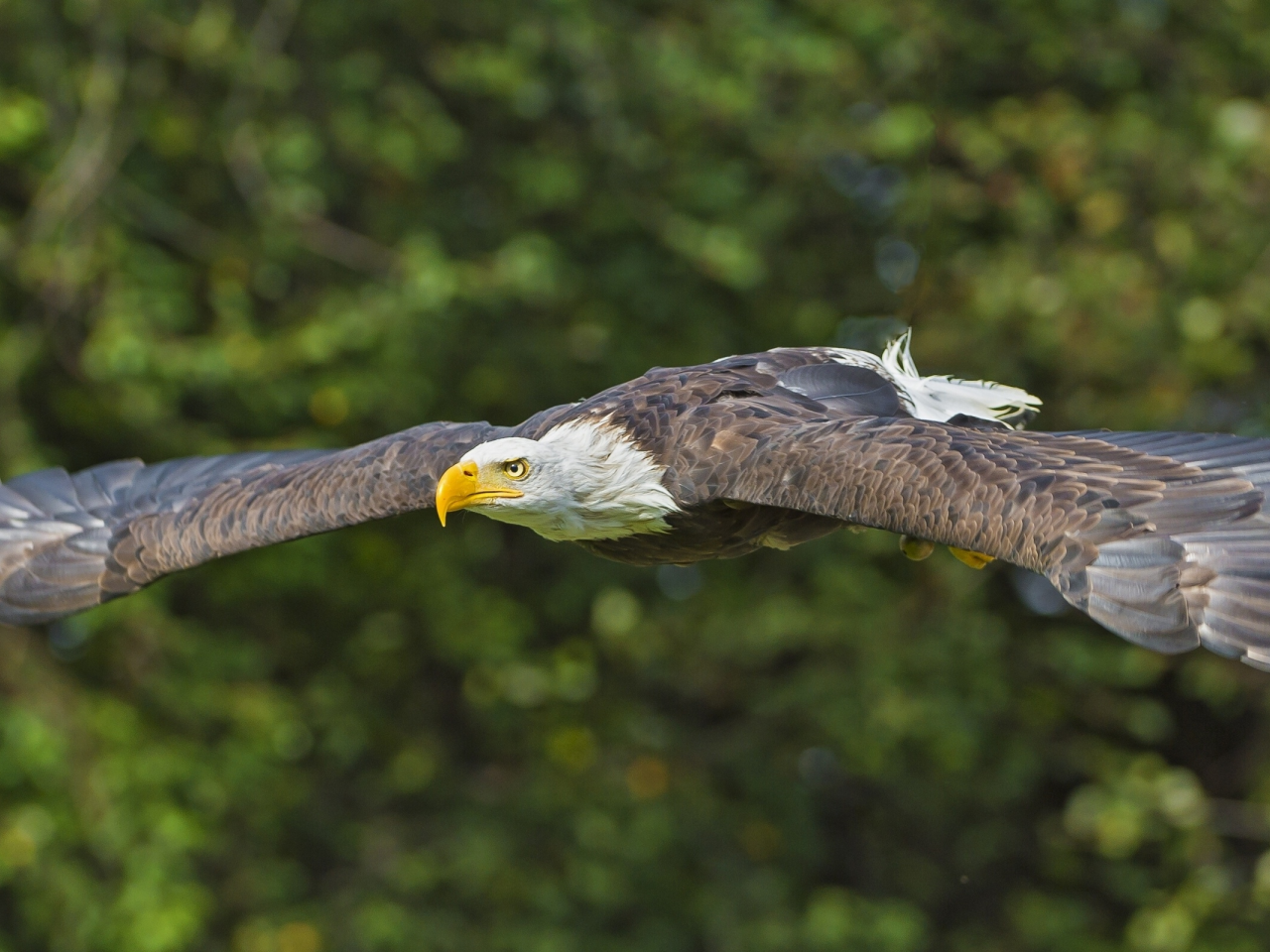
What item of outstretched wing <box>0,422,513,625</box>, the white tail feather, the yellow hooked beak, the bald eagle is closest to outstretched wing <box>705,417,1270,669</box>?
the bald eagle

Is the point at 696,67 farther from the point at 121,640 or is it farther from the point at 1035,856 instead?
the point at 1035,856

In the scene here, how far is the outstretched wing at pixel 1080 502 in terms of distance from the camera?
12.5 ft

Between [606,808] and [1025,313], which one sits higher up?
[1025,313]

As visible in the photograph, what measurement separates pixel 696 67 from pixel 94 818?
487 centimetres

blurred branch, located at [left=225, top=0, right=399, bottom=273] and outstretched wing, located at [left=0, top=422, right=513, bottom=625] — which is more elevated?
blurred branch, located at [left=225, top=0, right=399, bottom=273]

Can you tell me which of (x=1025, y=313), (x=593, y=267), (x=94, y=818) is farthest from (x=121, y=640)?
(x=1025, y=313)

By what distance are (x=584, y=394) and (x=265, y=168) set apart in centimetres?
214

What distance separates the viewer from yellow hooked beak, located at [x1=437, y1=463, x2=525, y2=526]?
4855mm

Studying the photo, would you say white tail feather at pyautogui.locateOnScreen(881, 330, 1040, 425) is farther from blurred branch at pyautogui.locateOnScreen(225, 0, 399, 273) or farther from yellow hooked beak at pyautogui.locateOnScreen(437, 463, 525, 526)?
blurred branch at pyautogui.locateOnScreen(225, 0, 399, 273)

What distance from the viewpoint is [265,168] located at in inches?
357

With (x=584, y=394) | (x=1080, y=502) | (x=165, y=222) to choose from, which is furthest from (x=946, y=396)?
(x=165, y=222)

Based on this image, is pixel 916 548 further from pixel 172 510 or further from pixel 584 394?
pixel 584 394

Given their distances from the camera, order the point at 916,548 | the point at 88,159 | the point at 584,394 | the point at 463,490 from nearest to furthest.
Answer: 1. the point at 463,490
2. the point at 916,548
3. the point at 88,159
4. the point at 584,394

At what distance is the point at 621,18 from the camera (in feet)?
31.0
